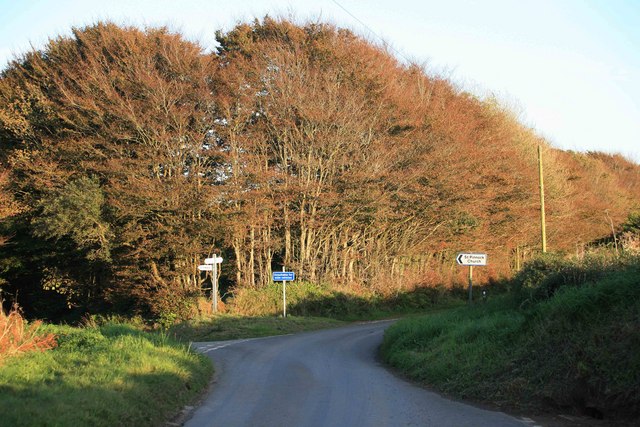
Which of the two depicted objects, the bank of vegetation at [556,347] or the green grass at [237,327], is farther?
the green grass at [237,327]

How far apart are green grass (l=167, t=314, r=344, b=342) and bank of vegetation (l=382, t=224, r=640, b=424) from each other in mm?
13515

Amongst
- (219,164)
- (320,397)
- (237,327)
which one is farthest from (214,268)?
(320,397)

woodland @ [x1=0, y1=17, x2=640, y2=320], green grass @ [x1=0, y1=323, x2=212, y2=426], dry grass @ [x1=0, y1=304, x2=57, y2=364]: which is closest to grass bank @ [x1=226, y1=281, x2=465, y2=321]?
woodland @ [x1=0, y1=17, x2=640, y2=320]

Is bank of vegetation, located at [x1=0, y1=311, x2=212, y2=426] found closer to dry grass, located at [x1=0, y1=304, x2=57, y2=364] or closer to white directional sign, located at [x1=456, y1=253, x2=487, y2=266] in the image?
dry grass, located at [x1=0, y1=304, x2=57, y2=364]

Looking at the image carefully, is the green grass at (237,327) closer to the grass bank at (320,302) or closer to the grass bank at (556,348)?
the grass bank at (320,302)

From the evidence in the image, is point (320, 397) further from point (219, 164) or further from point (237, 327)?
point (219, 164)

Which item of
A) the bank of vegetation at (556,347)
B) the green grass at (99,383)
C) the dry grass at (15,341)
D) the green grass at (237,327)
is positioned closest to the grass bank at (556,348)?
the bank of vegetation at (556,347)

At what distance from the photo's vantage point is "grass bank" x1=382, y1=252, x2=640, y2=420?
8.71 metres

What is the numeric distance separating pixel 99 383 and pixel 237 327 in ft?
63.5

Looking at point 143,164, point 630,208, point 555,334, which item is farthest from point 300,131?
point 630,208

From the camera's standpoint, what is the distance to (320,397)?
11.3 m

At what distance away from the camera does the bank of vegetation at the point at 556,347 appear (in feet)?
28.6

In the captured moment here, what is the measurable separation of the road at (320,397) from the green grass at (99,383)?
2.13 feet

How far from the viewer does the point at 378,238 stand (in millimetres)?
41500
